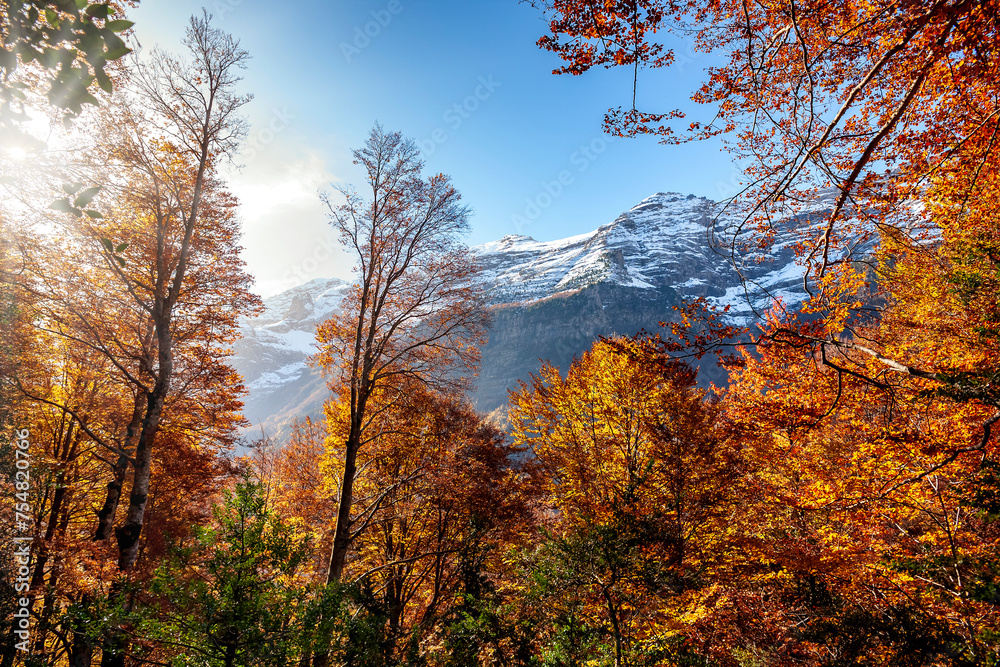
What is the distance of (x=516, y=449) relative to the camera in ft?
43.4

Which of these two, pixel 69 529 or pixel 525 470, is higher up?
pixel 69 529

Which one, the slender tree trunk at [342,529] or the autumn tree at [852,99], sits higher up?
the autumn tree at [852,99]

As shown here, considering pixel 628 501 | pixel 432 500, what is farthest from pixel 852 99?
pixel 432 500

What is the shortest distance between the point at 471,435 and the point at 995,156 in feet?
42.8

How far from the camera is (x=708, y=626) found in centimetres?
839

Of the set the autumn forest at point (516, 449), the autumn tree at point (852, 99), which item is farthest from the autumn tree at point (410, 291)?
the autumn tree at point (852, 99)

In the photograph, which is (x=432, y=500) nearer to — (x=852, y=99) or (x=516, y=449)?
(x=516, y=449)

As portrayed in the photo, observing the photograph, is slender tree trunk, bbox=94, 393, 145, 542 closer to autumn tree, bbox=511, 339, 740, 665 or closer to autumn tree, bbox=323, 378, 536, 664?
autumn tree, bbox=323, 378, 536, 664

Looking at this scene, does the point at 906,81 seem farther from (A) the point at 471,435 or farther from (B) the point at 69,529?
(B) the point at 69,529

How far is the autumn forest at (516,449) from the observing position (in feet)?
12.9

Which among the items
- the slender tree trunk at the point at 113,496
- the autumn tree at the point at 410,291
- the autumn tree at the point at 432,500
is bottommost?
the autumn tree at the point at 432,500

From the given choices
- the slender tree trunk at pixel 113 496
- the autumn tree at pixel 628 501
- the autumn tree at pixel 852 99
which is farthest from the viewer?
the slender tree trunk at pixel 113 496

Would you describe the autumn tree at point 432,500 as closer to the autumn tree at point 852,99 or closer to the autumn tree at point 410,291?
the autumn tree at point 410,291

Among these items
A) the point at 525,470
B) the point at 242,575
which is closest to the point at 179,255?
the point at 242,575
